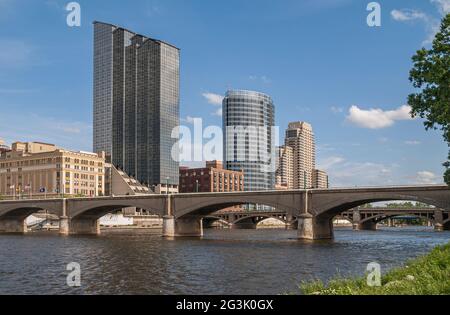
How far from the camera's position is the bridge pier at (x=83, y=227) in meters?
136

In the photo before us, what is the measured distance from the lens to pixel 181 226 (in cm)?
11794

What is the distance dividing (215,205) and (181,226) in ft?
30.2

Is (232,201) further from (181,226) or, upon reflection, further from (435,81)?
(435,81)

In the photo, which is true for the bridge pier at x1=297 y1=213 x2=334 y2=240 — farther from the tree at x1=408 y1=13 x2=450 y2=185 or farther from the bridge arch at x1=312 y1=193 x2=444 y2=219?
the tree at x1=408 y1=13 x2=450 y2=185

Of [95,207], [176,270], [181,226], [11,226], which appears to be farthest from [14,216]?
[176,270]

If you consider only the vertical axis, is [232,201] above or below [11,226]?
above

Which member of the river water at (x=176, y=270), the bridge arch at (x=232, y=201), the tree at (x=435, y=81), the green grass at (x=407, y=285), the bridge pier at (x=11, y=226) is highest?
the tree at (x=435, y=81)

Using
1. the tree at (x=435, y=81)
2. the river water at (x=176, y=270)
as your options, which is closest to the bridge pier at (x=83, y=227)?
the river water at (x=176, y=270)

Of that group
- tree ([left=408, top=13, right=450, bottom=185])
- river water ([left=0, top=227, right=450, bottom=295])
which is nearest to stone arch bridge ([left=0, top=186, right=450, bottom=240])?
river water ([left=0, top=227, right=450, bottom=295])

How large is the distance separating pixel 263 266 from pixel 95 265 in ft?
57.6

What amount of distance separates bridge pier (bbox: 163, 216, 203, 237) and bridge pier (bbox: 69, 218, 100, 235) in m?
30.9

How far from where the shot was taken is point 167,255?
69188 mm

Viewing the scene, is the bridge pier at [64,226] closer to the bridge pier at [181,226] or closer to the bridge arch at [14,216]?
the bridge arch at [14,216]
